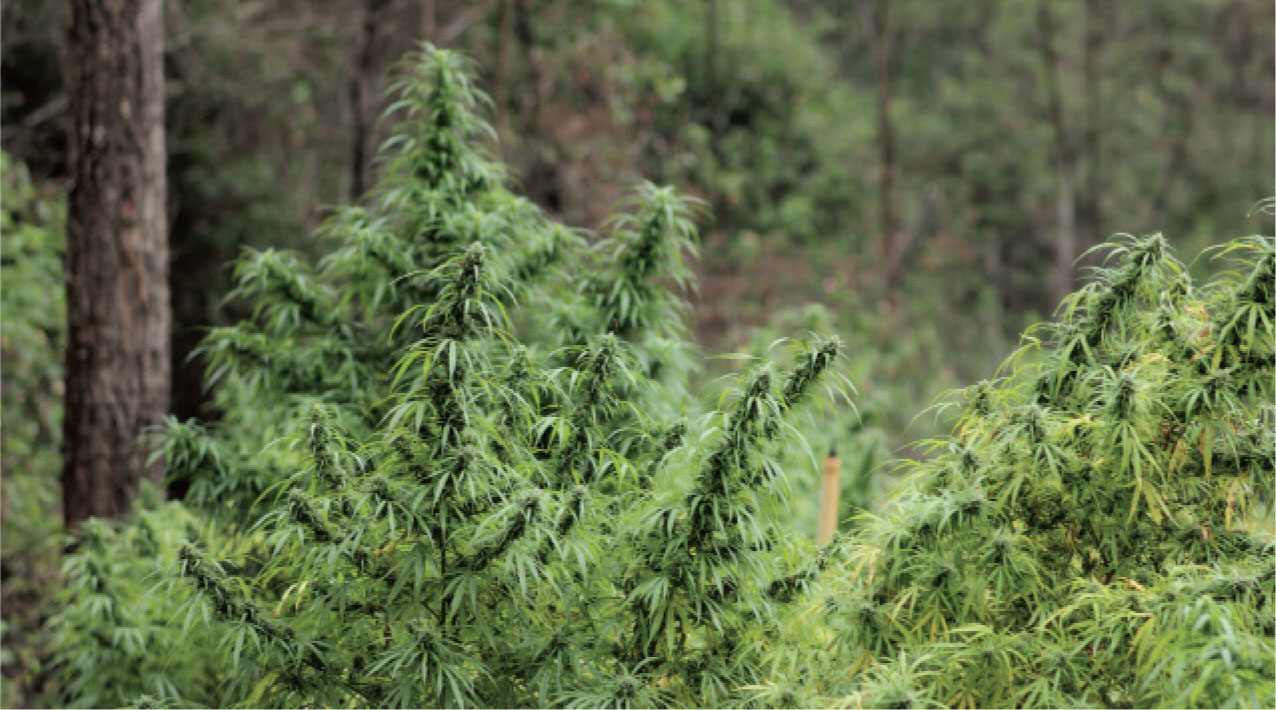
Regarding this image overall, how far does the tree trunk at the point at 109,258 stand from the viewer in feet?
13.0

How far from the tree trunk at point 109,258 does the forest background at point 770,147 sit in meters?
0.92

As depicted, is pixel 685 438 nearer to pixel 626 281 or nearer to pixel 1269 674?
pixel 626 281

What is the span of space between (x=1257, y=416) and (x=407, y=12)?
8.01 m

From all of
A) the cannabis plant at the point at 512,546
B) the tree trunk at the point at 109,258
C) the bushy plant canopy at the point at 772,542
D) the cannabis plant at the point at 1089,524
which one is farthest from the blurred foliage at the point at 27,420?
the cannabis plant at the point at 1089,524

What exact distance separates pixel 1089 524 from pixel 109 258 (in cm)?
362

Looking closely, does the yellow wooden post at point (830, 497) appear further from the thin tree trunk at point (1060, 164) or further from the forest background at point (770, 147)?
the thin tree trunk at point (1060, 164)

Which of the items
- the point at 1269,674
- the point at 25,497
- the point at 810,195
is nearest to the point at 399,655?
the point at 1269,674

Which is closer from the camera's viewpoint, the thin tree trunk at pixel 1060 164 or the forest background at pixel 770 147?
the forest background at pixel 770 147

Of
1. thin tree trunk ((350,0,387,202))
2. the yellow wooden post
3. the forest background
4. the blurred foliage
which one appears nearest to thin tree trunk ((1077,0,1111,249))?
the forest background

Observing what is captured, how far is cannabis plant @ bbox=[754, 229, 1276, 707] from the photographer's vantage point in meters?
1.91

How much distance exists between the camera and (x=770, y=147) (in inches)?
466

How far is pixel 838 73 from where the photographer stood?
16.0 meters

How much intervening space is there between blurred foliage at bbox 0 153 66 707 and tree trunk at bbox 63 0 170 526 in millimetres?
1007

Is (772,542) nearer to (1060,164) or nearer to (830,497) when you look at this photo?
(830,497)
